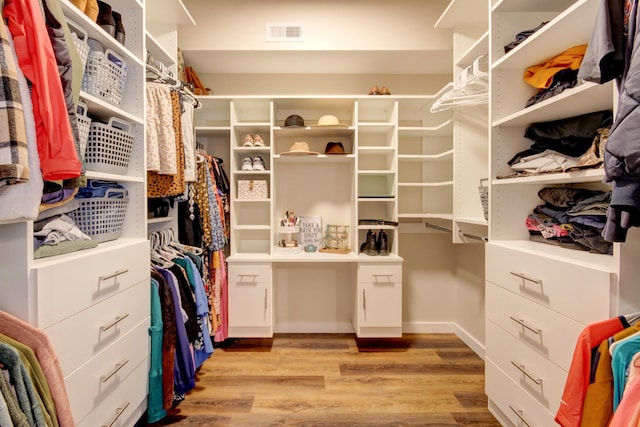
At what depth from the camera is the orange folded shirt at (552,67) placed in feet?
4.61

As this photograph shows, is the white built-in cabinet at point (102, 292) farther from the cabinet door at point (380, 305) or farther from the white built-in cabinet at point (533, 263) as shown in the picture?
the white built-in cabinet at point (533, 263)

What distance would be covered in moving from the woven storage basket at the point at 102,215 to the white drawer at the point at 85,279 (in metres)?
0.15

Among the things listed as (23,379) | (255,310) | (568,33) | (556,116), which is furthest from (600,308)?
(255,310)

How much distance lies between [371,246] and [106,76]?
2092mm

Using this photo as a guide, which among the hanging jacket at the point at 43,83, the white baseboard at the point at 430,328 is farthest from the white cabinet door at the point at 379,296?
the hanging jacket at the point at 43,83

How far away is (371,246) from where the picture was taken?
107 inches

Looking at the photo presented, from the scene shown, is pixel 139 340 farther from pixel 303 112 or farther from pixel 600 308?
pixel 303 112

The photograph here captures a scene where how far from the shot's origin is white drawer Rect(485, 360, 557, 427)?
1324 millimetres

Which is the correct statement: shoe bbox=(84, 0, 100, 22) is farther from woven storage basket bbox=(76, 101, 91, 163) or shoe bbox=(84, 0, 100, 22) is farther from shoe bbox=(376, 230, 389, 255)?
shoe bbox=(376, 230, 389, 255)

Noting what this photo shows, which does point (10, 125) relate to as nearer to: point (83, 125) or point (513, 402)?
point (83, 125)

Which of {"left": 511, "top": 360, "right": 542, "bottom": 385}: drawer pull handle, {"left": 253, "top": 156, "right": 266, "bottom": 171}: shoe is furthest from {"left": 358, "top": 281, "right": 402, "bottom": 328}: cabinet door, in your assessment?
{"left": 253, "top": 156, "right": 266, "bottom": 171}: shoe

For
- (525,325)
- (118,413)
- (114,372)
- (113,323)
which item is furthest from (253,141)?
(525,325)

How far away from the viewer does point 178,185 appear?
6.13 ft

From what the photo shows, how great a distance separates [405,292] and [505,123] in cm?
182
